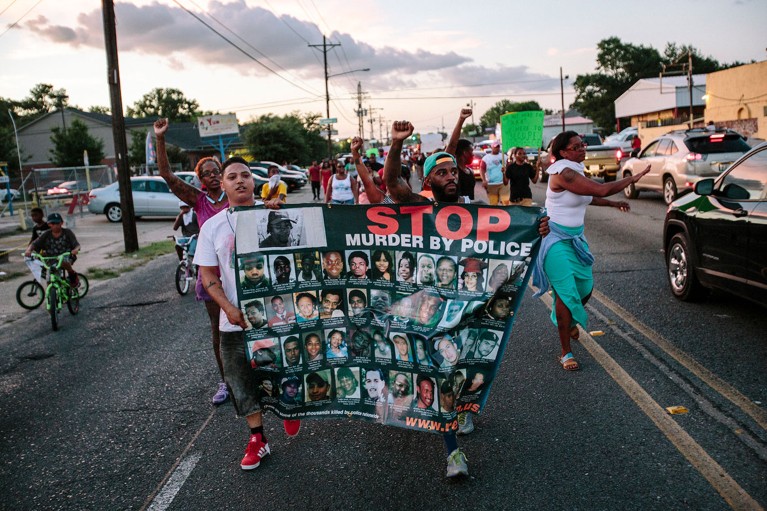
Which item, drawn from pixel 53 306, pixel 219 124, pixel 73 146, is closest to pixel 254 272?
pixel 53 306

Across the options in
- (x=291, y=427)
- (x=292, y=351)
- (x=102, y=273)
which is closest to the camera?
(x=292, y=351)

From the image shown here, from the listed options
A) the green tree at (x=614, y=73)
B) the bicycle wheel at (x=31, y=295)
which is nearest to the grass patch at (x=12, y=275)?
the bicycle wheel at (x=31, y=295)

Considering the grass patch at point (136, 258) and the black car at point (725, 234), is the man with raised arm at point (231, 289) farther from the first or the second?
the grass patch at point (136, 258)

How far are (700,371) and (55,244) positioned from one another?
8.90 meters

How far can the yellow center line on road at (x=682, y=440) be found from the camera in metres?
3.23

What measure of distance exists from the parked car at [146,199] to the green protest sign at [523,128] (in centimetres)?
1400

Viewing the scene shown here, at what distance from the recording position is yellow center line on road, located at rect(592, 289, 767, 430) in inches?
166

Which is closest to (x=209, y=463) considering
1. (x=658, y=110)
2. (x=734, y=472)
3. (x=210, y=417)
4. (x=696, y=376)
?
(x=210, y=417)

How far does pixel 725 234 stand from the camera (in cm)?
609

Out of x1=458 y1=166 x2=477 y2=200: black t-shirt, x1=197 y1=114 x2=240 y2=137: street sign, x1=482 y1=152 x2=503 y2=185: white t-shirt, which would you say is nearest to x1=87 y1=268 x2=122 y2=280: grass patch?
x1=482 y1=152 x2=503 y2=185: white t-shirt

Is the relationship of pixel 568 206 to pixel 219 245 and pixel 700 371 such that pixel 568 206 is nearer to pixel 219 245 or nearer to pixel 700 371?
pixel 700 371

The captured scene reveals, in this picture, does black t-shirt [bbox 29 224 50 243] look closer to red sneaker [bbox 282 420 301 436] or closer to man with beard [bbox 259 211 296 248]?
red sneaker [bbox 282 420 301 436]

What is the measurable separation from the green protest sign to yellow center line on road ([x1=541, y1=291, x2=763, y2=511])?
10.1 metres

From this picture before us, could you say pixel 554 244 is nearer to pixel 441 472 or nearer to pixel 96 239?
pixel 441 472
